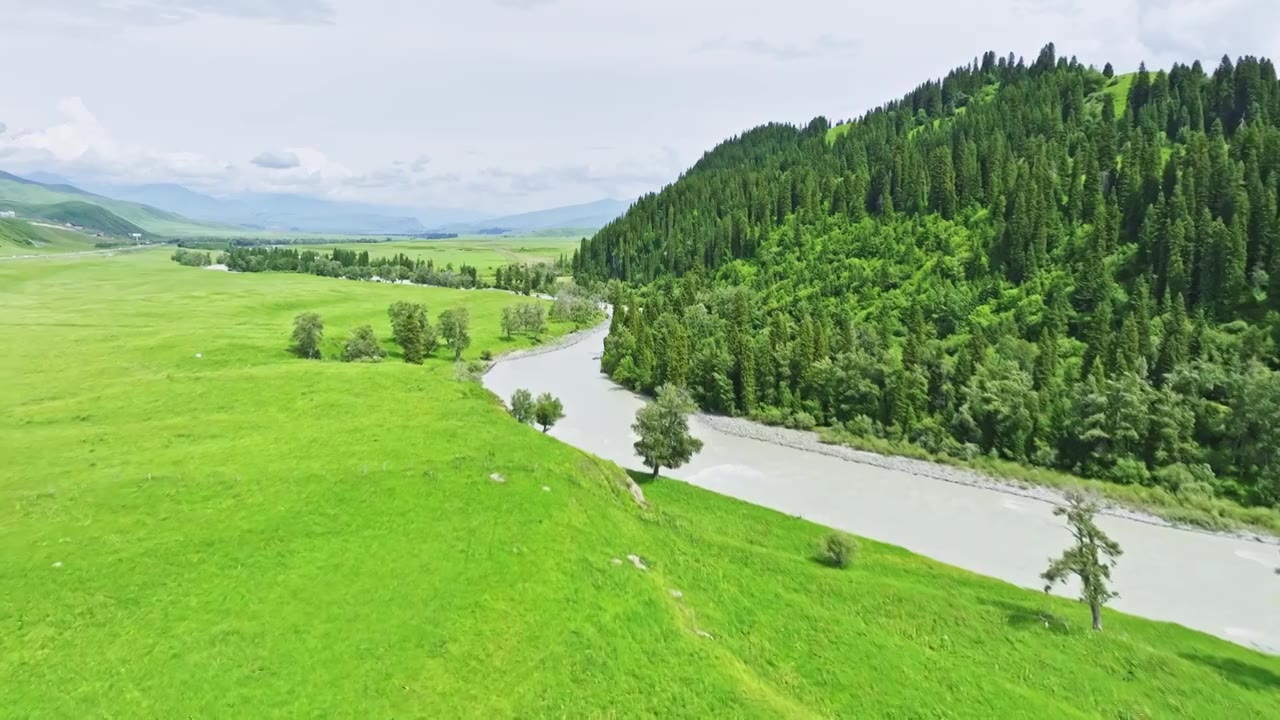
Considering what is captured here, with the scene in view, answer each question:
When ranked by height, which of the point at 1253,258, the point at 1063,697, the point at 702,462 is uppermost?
the point at 1253,258

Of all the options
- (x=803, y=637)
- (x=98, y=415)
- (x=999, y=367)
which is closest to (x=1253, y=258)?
(x=999, y=367)

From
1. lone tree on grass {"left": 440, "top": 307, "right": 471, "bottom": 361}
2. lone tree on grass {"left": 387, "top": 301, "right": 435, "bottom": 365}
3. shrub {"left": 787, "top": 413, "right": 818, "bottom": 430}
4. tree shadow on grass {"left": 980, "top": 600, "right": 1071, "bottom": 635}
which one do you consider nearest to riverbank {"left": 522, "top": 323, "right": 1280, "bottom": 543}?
shrub {"left": 787, "top": 413, "right": 818, "bottom": 430}

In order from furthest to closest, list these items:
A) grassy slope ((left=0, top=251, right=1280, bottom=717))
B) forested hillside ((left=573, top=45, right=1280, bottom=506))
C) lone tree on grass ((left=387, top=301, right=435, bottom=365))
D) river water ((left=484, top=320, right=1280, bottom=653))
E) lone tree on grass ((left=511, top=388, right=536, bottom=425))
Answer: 1. lone tree on grass ((left=387, top=301, right=435, bottom=365))
2. forested hillside ((left=573, top=45, right=1280, bottom=506))
3. lone tree on grass ((left=511, top=388, right=536, bottom=425))
4. river water ((left=484, top=320, right=1280, bottom=653))
5. grassy slope ((left=0, top=251, right=1280, bottom=717))

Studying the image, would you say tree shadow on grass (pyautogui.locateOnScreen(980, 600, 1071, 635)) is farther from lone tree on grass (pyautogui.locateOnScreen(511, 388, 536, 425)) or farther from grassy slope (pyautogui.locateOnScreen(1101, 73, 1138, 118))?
grassy slope (pyautogui.locateOnScreen(1101, 73, 1138, 118))

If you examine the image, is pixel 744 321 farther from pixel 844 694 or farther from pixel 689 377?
pixel 844 694

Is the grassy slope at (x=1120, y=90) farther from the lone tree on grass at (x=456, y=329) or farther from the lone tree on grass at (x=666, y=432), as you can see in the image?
the lone tree on grass at (x=456, y=329)

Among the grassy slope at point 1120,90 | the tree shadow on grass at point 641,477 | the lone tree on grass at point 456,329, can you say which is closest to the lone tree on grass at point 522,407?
the tree shadow on grass at point 641,477
